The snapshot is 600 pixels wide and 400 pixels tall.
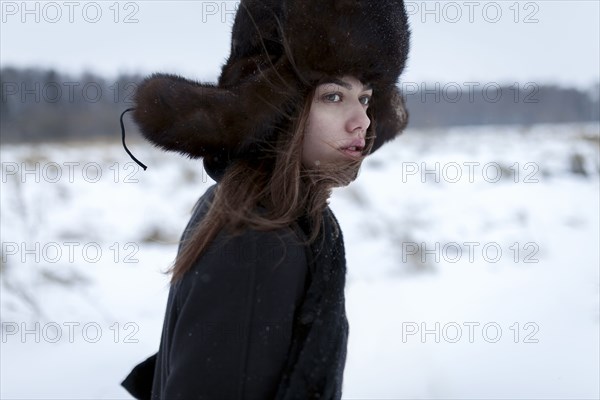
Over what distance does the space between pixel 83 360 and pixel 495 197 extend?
724 cm

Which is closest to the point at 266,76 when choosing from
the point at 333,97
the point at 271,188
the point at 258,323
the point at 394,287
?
the point at 333,97

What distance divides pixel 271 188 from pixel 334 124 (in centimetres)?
24

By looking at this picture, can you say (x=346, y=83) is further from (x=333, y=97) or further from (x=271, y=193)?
(x=271, y=193)

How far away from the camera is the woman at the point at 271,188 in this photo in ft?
3.80

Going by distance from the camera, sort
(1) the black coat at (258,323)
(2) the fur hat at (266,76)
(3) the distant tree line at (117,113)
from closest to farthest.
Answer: (1) the black coat at (258,323) < (2) the fur hat at (266,76) < (3) the distant tree line at (117,113)

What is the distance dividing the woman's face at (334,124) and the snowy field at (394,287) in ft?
3.83

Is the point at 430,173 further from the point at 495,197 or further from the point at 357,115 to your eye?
the point at 357,115

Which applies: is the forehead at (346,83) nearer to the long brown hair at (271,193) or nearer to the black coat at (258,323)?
the long brown hair at (271,193)

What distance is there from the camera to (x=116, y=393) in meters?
3.45

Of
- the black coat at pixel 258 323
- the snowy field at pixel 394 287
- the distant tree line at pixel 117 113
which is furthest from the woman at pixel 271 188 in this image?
the distant tree line at pixel 117 113

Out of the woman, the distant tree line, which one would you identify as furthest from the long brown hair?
the distant tree line

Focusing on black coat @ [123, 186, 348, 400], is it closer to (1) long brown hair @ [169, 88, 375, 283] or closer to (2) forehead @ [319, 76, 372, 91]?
(1) long brown hair @ [169, 88, 375, 283]

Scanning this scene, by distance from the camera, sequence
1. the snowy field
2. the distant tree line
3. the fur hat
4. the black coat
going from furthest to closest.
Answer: the distant tree line
the snowy field
the fur hat
the black coat

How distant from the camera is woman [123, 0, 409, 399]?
1.16 m
